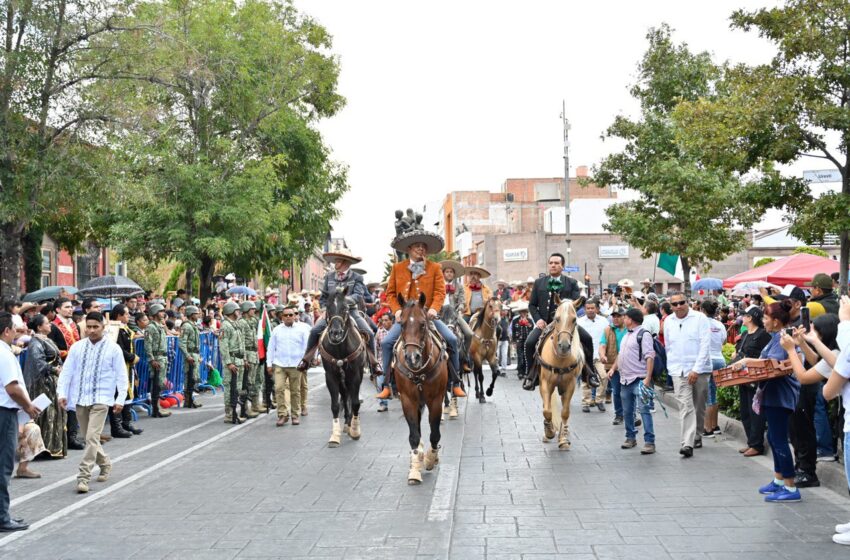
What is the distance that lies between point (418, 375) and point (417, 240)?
2063 mm

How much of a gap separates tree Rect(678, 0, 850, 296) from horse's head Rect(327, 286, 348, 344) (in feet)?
31.7

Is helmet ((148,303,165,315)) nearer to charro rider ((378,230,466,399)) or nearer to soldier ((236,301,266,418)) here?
soldier ((236,301,266,418))

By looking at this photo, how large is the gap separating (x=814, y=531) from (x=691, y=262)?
23785mm

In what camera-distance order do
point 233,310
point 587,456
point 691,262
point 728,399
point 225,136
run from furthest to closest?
point 225,136 → point 691,262 → point 233,310 → point 728,399 → point 587,456

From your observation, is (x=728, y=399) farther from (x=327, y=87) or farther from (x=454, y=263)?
(x=327, y=87)

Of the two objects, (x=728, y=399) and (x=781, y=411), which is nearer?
(x=781, y=411)

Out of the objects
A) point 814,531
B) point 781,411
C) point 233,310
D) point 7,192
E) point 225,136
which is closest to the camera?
point 814,531

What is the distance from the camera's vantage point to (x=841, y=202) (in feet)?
57.6

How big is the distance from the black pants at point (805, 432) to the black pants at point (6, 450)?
741 centimetres

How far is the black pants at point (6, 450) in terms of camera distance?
8.07 meters

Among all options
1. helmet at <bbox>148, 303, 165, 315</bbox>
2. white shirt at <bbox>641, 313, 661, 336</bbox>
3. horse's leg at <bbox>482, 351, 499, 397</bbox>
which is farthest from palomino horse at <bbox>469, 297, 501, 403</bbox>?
helmet at <bbox>148, 303, 165, 315</bbox>

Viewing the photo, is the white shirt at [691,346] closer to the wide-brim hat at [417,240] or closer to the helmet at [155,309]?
the wide-brim hat at [417,240]

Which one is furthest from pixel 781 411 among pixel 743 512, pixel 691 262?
pixel 691 262

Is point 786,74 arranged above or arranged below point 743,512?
above
